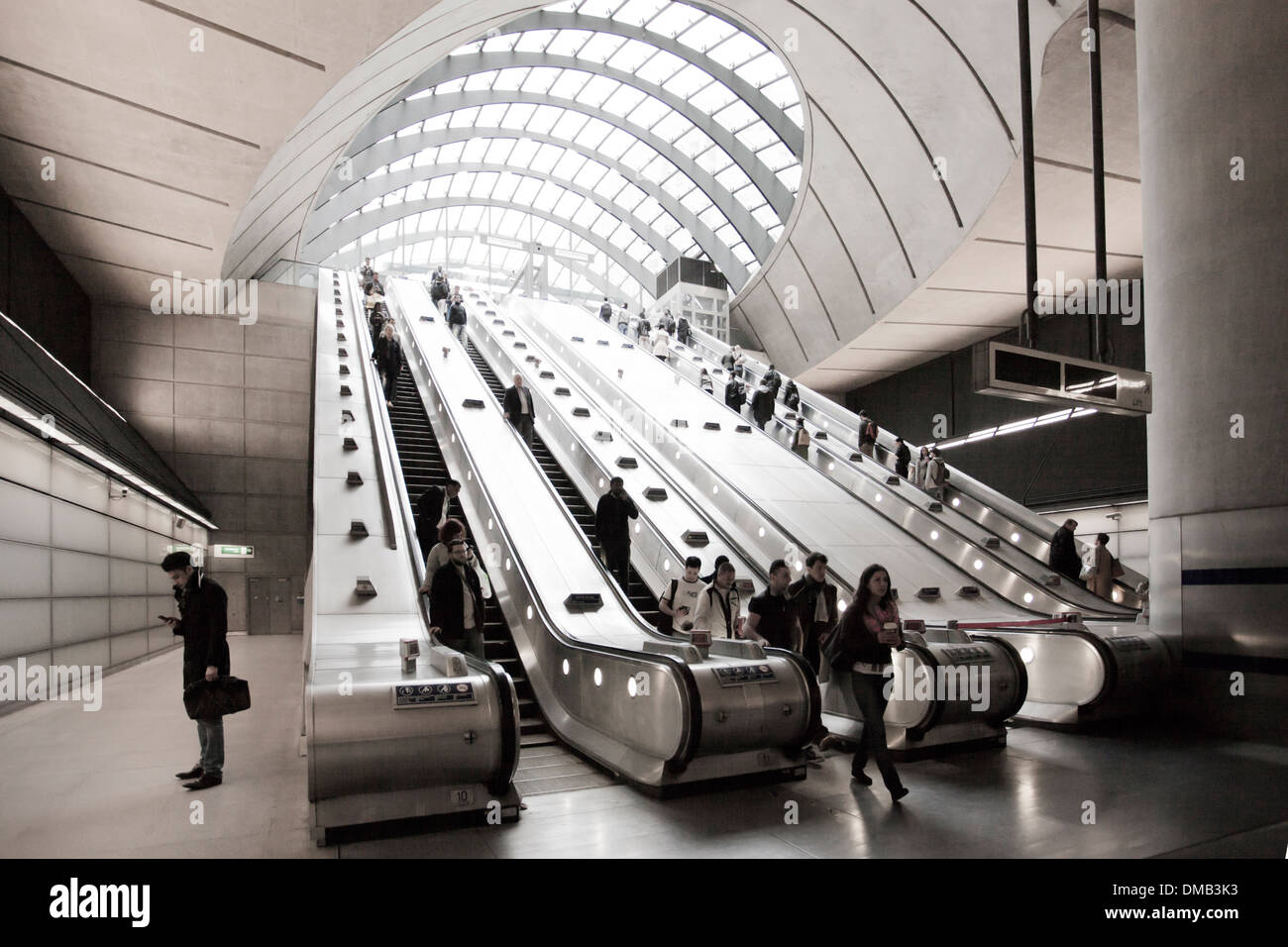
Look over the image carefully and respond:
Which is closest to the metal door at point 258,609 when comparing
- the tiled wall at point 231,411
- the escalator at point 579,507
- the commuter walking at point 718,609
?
the tiled wall at point 231,411

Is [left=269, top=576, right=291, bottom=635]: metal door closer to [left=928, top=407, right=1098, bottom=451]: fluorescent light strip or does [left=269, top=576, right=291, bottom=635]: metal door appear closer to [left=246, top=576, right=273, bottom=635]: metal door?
[left=246, top=576, right=273, bottom=635]: metal door

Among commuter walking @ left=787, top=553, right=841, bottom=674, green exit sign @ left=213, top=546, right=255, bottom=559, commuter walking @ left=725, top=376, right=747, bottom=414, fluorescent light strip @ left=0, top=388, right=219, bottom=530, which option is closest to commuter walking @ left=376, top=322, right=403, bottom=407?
fluorescent light strip @ left=0, top=388, right=219, bottom=530

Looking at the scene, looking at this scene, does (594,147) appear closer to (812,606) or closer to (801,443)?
(801,443)

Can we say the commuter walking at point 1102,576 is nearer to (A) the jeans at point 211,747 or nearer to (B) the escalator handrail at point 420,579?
(B) the escalator handrail at point 420,579

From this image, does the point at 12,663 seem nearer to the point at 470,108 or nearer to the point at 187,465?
the point at 187,465

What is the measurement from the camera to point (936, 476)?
583 inches

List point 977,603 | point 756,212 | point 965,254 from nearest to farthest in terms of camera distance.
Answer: point 977,603
point 965,254
point 756,212

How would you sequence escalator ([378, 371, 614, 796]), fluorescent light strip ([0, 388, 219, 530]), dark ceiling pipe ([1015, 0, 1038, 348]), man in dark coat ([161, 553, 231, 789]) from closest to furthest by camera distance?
man in dark coat ([161, 553, 231, 789])
escalator ([378, 371, 614, 796])
dark ceiling pipe ([1015, 0, 1038, 348])
fluorescent light strip ([0, 388, 219, 530])

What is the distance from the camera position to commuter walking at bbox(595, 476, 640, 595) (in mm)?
9734

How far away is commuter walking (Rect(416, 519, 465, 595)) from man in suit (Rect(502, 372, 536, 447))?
22.4 feet

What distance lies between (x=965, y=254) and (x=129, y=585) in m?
18.5

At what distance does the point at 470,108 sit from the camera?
37.6m
